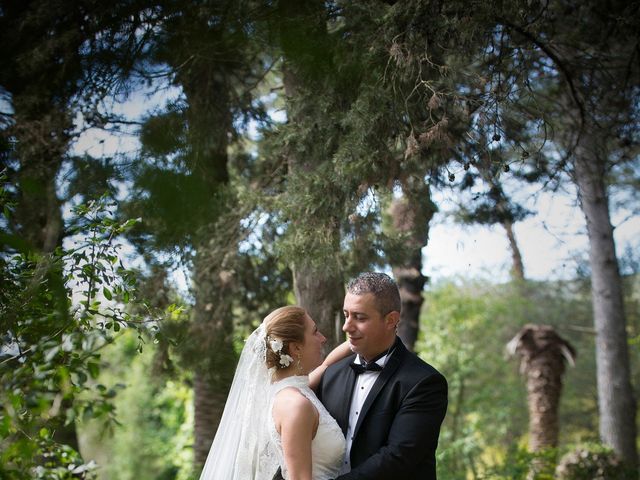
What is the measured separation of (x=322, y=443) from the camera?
12.2 feet

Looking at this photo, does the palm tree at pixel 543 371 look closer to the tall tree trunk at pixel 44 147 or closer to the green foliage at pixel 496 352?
the green foliage at pixel 496 352

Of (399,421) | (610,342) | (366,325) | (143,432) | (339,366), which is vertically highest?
(610,342)

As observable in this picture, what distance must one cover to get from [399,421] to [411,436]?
0.10m

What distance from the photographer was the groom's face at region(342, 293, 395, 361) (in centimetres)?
386

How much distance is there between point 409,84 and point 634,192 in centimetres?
1168

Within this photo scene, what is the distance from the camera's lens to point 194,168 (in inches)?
259

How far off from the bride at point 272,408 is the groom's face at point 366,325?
0.19 metres

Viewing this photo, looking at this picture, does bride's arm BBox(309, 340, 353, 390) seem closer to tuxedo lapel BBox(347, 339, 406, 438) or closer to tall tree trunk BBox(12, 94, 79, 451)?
tuxedo lapel BBox(347, 339, 406, 438)

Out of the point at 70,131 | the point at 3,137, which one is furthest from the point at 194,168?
the point at 3,137

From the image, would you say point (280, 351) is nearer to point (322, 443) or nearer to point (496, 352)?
point (322, 443)

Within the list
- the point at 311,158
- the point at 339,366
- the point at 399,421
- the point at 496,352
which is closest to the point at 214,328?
the point at 311,158

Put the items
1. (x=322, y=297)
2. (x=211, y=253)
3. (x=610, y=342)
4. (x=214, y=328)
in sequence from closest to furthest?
(x=322, y=297) < (x=211, y=253) < (x=214, y=328) < (x=610, y=342)

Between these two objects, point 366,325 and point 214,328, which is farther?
point 214,328

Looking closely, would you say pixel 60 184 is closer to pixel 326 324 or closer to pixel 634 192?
pixel 326 324
